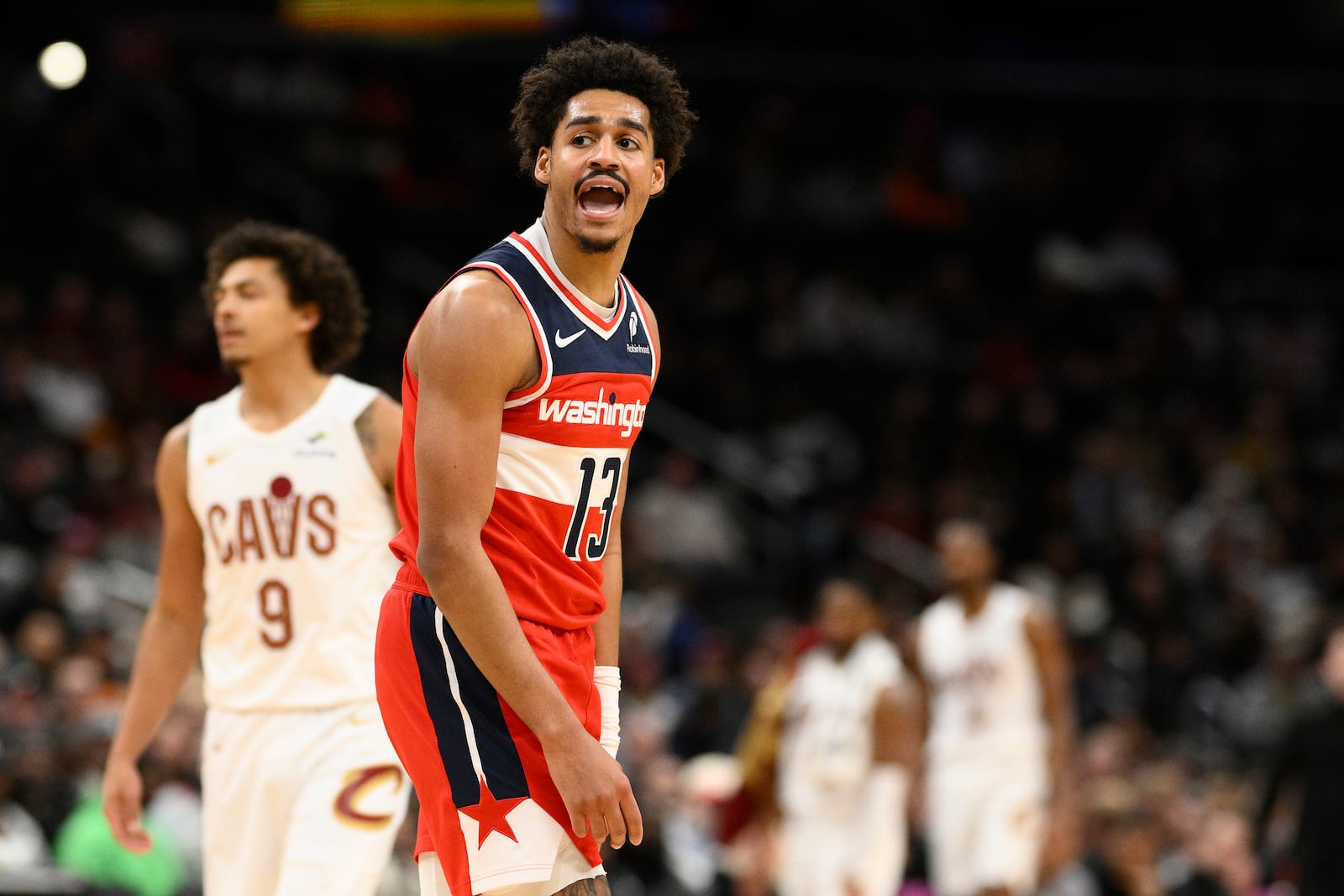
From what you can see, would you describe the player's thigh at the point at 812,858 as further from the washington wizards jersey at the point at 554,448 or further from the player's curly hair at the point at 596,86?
the player's curly hair at the point at 596,86

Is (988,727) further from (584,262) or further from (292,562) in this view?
(584,262)

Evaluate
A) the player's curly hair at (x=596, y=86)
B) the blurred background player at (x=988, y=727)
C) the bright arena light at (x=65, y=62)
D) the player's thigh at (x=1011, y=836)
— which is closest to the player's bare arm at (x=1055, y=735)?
the blurred background player at (x=988, y=727)

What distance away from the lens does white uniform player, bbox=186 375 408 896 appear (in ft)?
16.9

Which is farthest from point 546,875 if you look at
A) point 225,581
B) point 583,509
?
point 225,581

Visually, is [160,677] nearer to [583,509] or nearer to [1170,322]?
[583,509]

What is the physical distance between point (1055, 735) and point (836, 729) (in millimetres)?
1567

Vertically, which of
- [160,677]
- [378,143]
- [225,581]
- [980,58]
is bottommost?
[160,677]

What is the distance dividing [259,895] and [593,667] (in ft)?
5.82

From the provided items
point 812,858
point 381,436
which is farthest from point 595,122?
point 812,858

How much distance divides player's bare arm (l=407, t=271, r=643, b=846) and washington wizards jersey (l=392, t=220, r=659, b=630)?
0.14 m

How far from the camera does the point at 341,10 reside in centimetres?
1409

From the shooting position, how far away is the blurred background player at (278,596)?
516 cm

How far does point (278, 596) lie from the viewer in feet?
17.6

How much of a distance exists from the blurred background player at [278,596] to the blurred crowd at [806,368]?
425 cm
